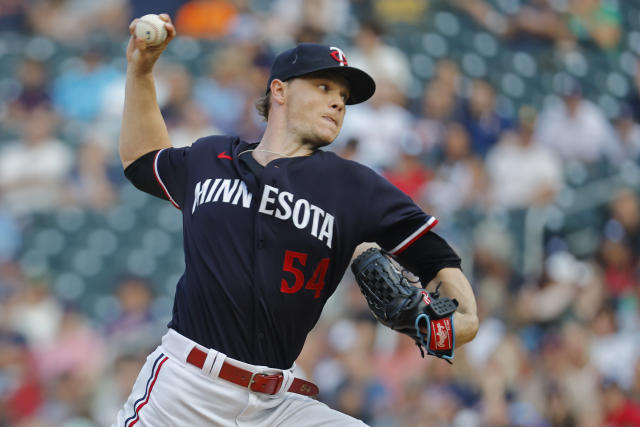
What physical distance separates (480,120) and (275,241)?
5972mm

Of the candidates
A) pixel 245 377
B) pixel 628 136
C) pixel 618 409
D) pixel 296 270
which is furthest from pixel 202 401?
pixel 628 136

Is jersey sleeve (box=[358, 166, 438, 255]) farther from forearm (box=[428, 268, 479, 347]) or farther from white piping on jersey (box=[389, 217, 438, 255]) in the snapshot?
forearm (box=[428, 268, 479, 347])

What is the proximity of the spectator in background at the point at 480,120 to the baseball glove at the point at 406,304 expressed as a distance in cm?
570

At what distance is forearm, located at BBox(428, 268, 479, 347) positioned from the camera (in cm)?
313

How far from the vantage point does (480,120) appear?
8.82 meters

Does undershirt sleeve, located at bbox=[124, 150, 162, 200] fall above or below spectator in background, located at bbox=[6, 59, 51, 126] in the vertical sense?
above

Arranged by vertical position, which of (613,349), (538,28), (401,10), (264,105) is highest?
(538,28)

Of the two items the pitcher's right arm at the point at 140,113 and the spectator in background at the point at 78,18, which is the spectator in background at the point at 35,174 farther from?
the pitcher's right arm at the point at 140,113

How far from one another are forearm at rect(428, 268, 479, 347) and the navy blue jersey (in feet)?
0.58

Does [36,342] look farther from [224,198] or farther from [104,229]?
[224,198]

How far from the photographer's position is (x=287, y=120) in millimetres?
3449

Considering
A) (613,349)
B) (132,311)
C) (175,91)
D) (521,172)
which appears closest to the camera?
(613,349)

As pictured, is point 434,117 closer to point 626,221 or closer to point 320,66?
point 626,221

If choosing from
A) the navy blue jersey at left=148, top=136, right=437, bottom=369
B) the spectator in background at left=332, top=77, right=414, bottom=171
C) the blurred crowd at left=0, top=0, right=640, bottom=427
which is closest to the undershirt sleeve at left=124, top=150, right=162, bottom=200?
the navy blue jersey at left=148, top=136, right=437, bottom=369
